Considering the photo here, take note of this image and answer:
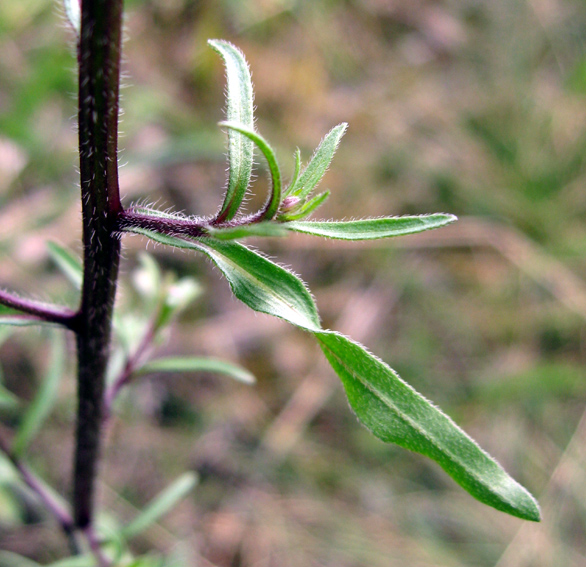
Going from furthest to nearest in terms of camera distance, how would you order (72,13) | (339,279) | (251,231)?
(339,279) < (72,13) < (251,231)

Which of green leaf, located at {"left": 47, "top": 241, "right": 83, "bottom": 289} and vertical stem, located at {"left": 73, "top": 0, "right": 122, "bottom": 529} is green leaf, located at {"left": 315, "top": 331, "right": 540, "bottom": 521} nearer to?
vertical stem, located at {"left": 73, "top": 0, "right": 122, "bottom": 529}

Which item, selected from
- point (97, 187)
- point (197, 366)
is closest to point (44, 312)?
point (97, 187)

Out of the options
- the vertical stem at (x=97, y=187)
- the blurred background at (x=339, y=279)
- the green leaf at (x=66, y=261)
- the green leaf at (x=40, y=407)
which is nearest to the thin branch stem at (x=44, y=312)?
the vertical stem at (x=97, y=187)

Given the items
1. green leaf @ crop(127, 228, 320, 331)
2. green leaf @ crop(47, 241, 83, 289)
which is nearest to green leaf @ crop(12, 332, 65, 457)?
green leaf @ crop(47, 241, 83, 289)

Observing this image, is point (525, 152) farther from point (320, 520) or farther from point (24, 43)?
point (24, 43)

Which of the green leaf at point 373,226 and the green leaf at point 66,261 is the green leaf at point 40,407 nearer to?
the green leaf at point 66,261

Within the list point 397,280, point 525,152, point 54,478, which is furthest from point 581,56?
point 54,478

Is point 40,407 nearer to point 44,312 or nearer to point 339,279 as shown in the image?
point 44,312
